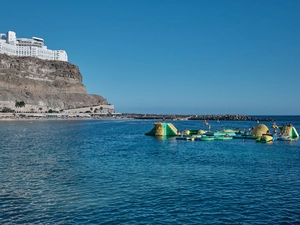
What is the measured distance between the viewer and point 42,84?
169m

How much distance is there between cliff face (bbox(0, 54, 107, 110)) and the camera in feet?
494

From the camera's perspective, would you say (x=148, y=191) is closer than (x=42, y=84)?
Yes

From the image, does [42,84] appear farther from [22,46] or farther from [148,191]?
[148,191]

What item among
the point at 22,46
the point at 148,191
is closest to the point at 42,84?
the point at 22,46

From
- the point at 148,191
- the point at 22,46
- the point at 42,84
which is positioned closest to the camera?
the point at 148,191

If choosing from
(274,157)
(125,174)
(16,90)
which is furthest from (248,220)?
(16,90)

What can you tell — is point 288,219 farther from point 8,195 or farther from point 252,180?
point 8,195

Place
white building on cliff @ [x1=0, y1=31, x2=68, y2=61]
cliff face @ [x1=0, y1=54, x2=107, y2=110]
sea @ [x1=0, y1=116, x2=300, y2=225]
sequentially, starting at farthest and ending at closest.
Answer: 1. white building on cliff @ [x1=0, y1=31, x2=68, y2=61]
2. cliff face @ [x1=0, y1=54, x2=107, y2=110]
3. sea @ [x1=0, y1=116, x2=300, y2=225]

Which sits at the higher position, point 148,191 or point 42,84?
point 42,84

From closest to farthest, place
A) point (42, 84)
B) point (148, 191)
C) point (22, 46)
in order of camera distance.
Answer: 1. point (148, 191)
2. point (42, 84)
3. point (22, 46)

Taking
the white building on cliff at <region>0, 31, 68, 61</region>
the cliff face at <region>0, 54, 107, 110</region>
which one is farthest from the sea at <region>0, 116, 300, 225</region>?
the white building on cliff at <region>0, 31, 68, 61</region>

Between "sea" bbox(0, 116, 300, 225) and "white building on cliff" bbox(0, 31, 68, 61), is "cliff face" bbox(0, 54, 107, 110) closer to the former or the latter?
"white building on cliff" bbox(0, 31, 68, 61)

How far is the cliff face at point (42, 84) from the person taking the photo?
494 ft

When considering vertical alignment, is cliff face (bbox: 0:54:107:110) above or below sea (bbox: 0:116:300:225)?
above
